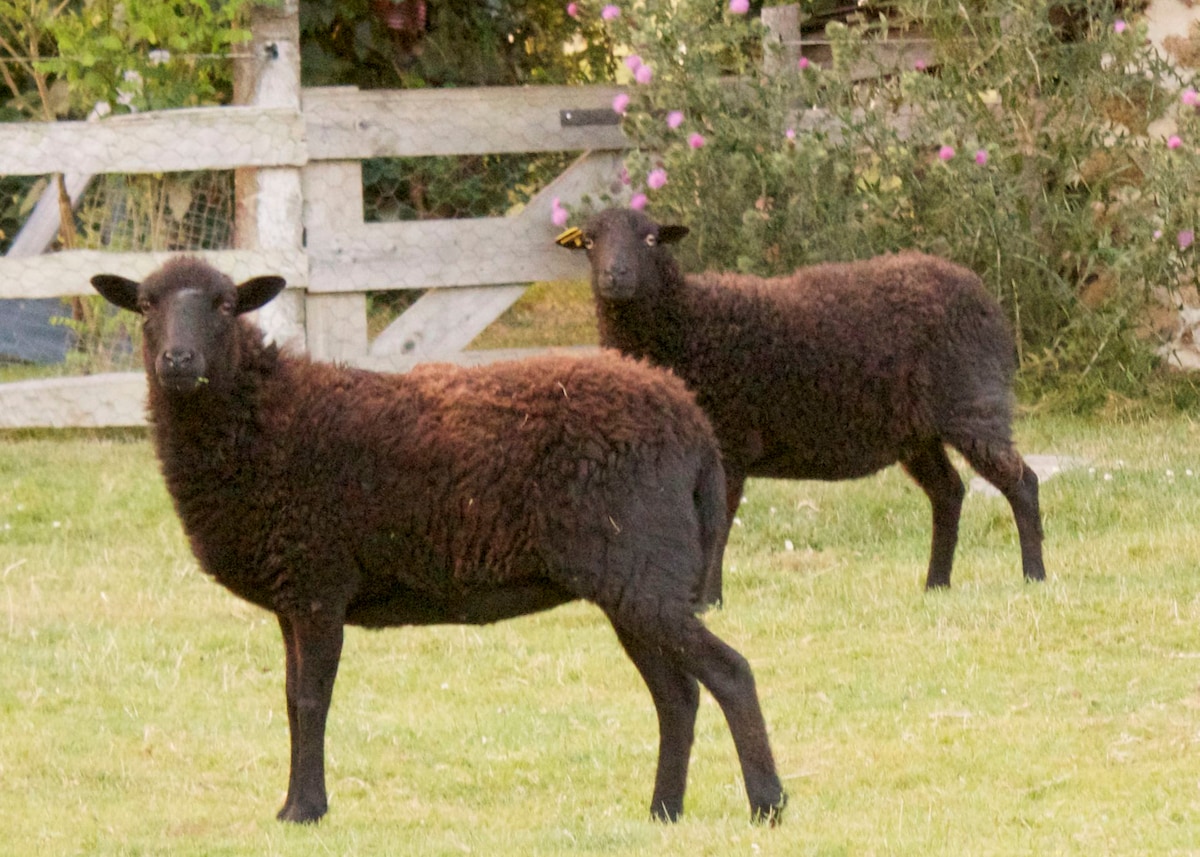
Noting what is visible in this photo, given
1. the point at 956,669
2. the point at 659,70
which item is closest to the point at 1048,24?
the point at 659,70

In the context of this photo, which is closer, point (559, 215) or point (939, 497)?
point (939, 497)

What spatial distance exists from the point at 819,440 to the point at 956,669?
173 cm

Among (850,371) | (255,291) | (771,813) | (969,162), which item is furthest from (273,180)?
(771,813)

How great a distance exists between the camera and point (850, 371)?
27.3 feet

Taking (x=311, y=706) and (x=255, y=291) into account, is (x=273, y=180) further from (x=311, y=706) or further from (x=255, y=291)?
(x=311, y=706)

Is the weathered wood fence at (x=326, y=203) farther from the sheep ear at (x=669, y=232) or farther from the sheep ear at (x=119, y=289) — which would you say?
the sheep ear at (x=119, y=289)

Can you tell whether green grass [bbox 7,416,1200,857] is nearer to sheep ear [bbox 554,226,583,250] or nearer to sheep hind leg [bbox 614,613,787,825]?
sheep hind leg [bbox 614,613,787,825]

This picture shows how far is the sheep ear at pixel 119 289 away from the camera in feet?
19.7

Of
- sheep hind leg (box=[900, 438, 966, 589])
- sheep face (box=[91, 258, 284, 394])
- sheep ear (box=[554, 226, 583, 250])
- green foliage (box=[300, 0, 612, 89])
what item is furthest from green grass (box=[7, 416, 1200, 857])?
green foliage (box=[300, 0, 612, 89])

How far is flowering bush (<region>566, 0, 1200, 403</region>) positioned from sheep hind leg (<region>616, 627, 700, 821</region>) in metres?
6.43

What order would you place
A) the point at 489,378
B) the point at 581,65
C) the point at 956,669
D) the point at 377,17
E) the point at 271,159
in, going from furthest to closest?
the point at 581,65 < the point at 377,17 < the point at 271,159 < the point at 956,669 < the point at 489,378

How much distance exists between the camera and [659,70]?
11766 mm

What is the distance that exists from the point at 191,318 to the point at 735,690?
2066 mm

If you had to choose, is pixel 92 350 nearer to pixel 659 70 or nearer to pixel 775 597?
pixel 659 70
